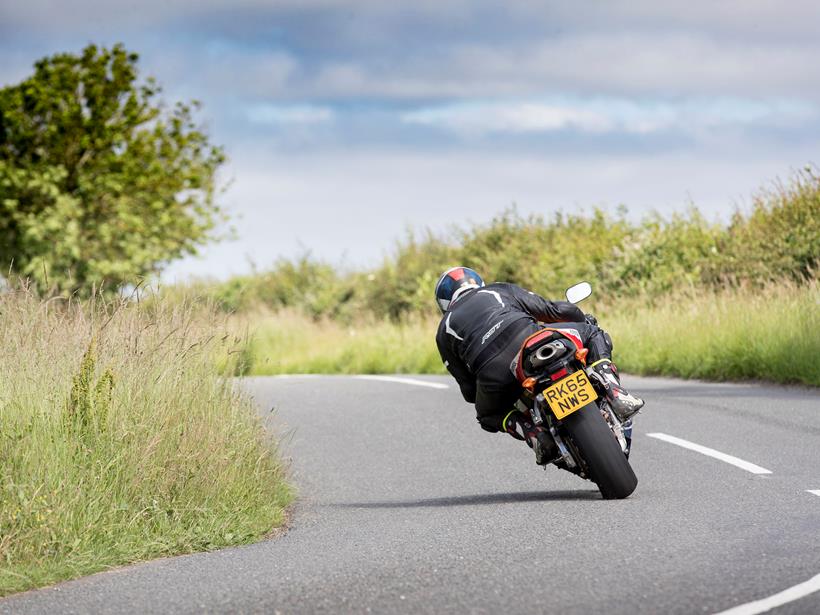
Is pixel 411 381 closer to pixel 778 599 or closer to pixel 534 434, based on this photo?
pixel 534 434

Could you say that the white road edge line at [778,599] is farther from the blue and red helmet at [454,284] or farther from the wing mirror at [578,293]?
the blue and red helmet at [454,284]

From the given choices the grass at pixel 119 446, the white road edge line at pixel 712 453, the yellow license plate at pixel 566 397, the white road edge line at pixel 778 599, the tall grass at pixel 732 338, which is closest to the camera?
the white road edge line at pixel 778 599

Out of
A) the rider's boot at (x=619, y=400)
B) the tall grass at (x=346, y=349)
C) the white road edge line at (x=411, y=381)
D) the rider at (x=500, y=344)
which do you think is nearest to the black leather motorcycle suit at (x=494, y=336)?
the rider at (x=500, y=344)

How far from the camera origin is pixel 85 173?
124 feet

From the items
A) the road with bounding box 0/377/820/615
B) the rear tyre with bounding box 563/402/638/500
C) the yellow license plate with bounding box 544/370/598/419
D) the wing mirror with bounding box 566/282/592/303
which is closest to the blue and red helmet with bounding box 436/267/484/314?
the wing mirror with bounding box 566/282/592/303

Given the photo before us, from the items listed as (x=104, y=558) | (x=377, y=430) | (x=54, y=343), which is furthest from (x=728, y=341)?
(x=104, y=558)

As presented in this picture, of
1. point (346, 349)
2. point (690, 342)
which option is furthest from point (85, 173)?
point (690, 342)

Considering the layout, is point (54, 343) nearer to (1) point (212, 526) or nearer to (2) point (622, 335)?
(1) point (212, 526)

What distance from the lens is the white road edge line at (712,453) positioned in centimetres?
997

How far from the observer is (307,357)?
2909 cm

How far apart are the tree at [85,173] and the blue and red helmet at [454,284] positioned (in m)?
28.4

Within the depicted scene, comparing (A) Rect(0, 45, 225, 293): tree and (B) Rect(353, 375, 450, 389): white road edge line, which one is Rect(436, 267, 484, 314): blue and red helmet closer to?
(B) Rect(353, 375, 450, 389): white road edge line

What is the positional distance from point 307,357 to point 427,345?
459 cm

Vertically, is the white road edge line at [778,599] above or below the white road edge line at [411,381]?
above
